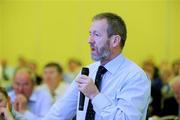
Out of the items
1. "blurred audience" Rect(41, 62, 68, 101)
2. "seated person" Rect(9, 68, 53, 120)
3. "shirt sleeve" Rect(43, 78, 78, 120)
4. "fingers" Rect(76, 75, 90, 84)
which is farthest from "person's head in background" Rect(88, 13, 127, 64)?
"blurred audience" Rect(41, 62, 68, 101)

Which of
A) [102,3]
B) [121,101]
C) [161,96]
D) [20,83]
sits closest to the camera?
[121,101]

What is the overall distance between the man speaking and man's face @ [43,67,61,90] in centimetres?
376

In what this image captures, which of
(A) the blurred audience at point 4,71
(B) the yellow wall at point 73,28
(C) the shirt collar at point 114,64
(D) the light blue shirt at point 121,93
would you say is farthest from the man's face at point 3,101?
(B) the yellow wall at point 73,28

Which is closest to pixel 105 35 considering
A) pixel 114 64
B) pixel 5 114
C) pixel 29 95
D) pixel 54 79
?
pixel 114 64

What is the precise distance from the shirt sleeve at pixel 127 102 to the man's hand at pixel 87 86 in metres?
0.04

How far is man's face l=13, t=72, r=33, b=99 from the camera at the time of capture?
540 centimetres

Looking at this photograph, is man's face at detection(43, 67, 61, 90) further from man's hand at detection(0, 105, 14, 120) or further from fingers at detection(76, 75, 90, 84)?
fingers at detection(76, 75, 90, 84)

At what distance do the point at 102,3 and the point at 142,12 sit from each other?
1287 mm

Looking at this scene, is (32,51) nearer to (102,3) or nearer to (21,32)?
(21,32)

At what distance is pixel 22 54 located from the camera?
13.9 meters

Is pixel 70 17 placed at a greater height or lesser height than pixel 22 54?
greater

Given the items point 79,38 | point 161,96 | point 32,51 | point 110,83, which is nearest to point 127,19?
point 79,38

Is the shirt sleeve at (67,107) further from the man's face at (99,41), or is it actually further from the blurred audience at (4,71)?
the blurred audience at (4,71)

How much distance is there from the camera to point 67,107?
319 cm
